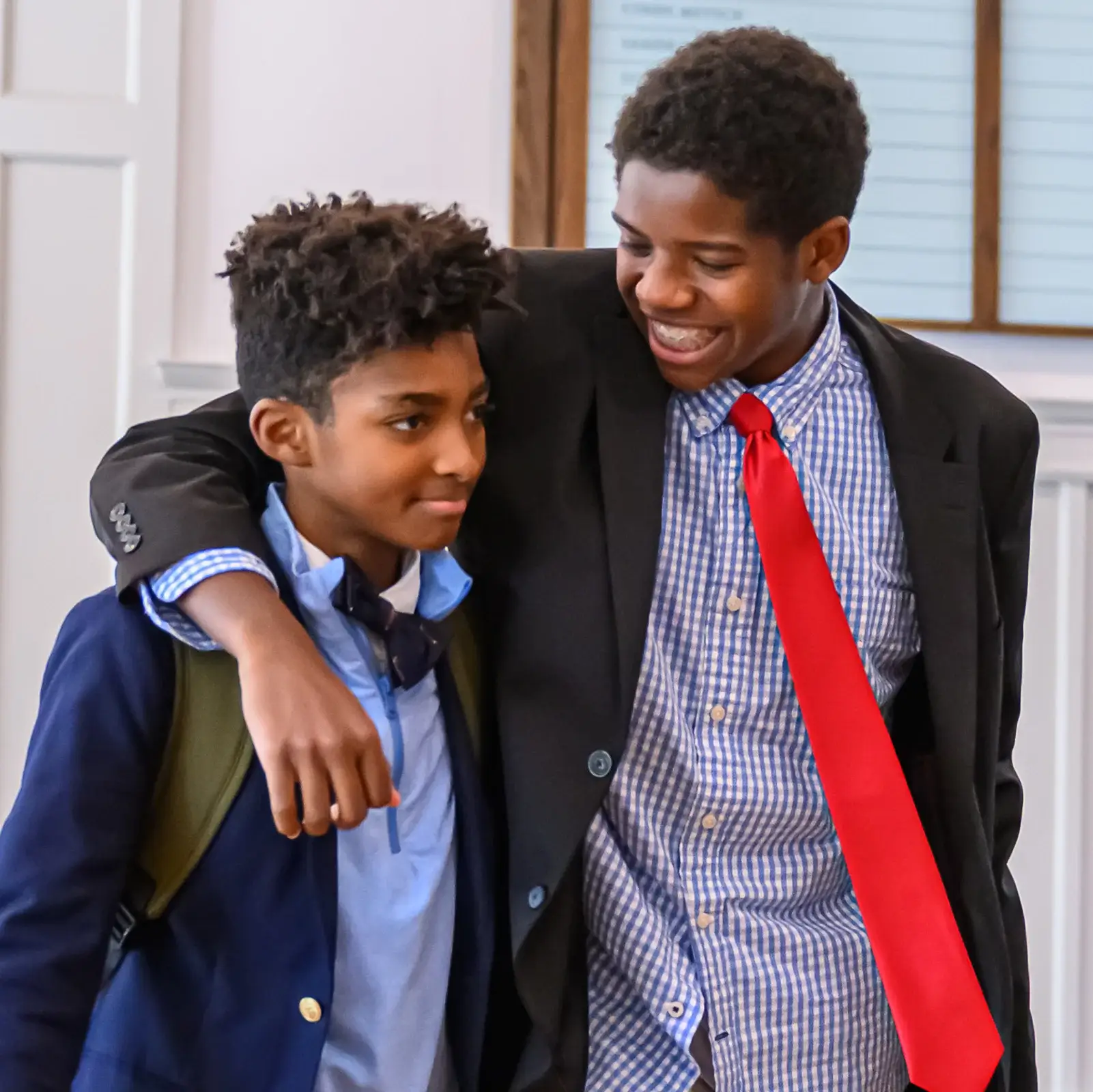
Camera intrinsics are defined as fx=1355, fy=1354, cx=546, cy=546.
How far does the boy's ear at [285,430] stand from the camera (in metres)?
1.02

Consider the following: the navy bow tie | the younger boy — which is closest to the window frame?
the younger boy

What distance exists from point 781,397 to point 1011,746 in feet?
1.38

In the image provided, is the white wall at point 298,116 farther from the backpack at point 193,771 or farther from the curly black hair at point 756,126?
the backpack at point 193,771

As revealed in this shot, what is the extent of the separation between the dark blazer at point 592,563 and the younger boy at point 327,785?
0.05m

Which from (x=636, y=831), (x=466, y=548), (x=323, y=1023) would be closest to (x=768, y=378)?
(x=466, y=548)

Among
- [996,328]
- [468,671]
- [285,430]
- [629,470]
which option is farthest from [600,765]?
[996,328]

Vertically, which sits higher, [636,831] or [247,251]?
[247,251]

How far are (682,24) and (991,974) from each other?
148cm

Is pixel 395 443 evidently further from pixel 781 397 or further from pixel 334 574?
pixel 781 397

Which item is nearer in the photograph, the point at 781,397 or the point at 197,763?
the point at 197,763

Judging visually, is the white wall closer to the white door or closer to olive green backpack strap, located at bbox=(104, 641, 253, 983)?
the white door

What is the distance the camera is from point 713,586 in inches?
45.1

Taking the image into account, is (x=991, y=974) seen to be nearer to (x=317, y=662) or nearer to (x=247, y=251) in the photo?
(x=317, y=662)

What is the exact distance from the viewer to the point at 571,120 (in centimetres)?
200
